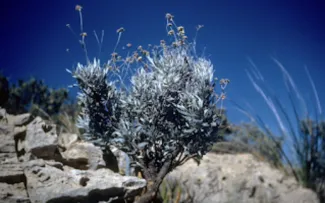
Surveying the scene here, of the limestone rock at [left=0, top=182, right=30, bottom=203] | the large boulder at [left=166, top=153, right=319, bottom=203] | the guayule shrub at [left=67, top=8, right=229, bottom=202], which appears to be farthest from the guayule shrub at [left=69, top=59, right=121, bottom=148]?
the large boulder at [left=166, top=153, right=319, bottom=203]

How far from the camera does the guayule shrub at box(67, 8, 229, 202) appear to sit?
5570 mm

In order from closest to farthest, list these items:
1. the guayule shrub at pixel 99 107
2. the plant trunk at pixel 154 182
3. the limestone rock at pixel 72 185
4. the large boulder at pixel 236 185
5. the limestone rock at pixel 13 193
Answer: the limestone rock at pixel 13 193 → the limestone rock at pixel 72 185 → the plant trunk at pixel 154 182 → the guayule shrub at pixel 99 107 → the large boulder at pixel 236 185

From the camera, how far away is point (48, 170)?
5270 millimetres

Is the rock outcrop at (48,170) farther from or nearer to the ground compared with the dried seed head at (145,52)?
nearer to the ground

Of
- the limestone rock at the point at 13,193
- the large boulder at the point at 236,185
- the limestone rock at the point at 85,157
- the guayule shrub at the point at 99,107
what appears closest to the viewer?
the limestone rock at the point at 13,193

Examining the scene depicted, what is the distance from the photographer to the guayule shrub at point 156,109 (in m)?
5.57

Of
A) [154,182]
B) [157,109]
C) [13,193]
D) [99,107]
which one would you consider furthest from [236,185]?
[13,193]

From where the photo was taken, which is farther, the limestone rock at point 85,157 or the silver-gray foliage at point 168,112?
the limestone rock at point 85,157

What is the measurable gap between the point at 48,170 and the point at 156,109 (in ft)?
7.40

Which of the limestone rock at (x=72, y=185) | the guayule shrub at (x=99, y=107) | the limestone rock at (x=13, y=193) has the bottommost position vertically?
the limestone rock at (x=13, y=193)

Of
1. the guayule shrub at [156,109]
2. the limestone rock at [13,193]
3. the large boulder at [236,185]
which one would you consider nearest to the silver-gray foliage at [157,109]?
the guayule shrub at [156,109]

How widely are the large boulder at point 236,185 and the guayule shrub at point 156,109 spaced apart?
272 centimetres

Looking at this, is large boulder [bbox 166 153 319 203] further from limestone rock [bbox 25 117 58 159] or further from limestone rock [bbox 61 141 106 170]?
limestone rock [bbox 25 117 58 159]

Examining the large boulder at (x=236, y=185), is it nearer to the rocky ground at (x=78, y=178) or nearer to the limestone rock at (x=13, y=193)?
the rocky ground at (x=78, y=178)
